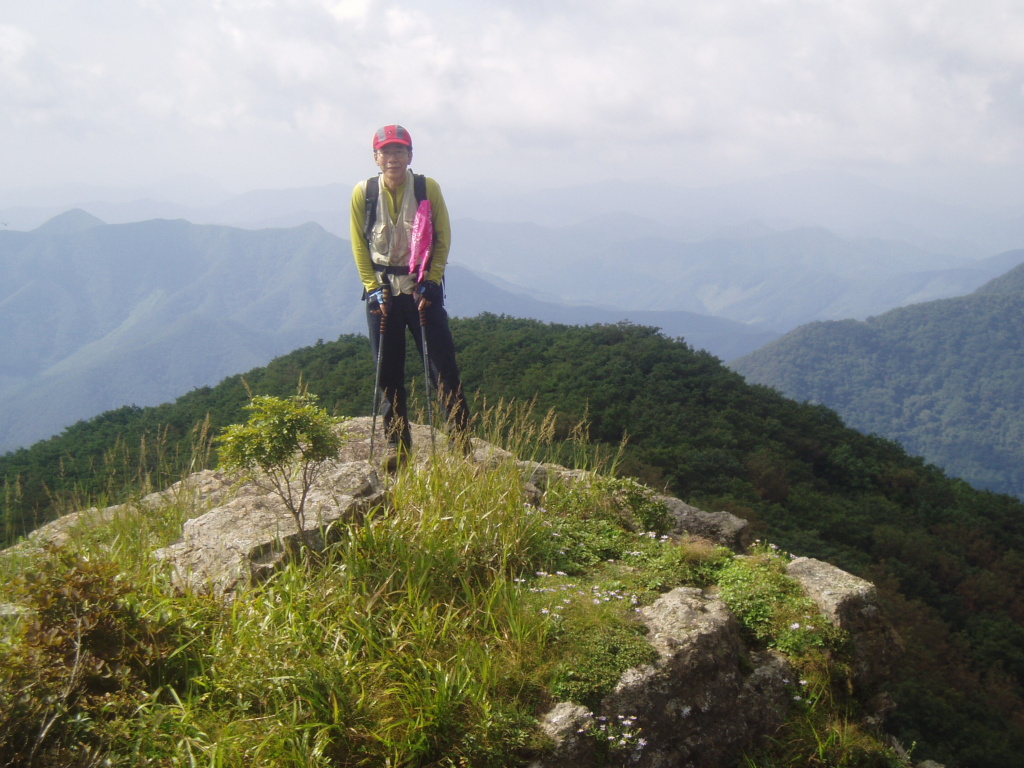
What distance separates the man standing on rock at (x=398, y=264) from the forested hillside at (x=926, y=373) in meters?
84.6

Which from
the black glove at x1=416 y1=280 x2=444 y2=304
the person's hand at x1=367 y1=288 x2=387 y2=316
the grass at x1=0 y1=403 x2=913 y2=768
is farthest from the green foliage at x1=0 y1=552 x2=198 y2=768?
the black glove at x1=416 y1=280 x2=444 y2=304

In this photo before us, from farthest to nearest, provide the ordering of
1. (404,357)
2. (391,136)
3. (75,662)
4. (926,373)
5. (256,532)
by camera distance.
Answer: (926,373) → (404,357) → (391,136) → (256,532) → (75,662)

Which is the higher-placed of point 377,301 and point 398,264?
point 398,264

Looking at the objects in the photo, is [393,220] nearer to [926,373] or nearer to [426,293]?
[426,293]

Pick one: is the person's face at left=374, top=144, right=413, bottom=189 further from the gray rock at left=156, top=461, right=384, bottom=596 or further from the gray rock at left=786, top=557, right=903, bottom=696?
the gray rock at left=786, top=557, right=903, bottom=696

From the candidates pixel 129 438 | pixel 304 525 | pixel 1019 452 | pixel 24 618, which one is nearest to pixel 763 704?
pixel 304 525

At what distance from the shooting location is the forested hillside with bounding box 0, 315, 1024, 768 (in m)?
9.88

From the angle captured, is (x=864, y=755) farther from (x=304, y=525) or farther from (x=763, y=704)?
(x=304, y=525)

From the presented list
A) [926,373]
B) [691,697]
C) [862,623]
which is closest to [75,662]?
[691,697]

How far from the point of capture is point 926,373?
92062 mm

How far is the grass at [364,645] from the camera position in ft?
8.64

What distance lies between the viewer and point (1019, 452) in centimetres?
7981

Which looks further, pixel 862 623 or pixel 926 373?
pixel 926 373

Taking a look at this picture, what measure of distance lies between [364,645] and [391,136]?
3521 millimetres
